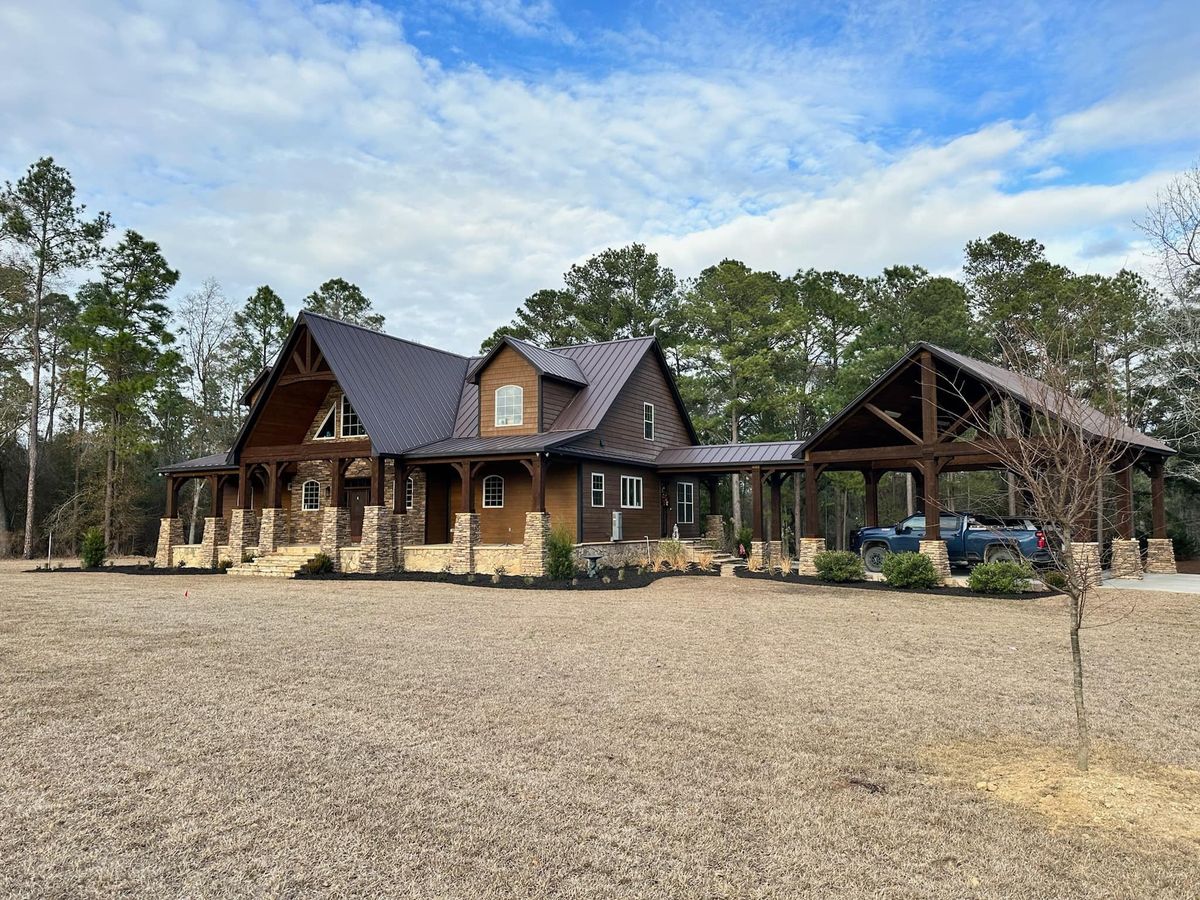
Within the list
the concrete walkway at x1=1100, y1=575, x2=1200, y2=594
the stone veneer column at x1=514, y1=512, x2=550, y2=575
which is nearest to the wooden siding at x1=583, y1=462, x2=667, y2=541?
the stone veneer column at x1=514, y1=512, x2=550, y2=575

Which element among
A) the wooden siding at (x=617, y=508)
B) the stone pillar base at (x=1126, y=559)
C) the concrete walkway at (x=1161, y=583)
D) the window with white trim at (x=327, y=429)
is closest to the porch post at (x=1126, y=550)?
the stone pillar base at (x=1126, y=559)

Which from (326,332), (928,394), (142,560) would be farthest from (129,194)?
(928,394)

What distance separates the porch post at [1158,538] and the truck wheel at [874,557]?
738 cm

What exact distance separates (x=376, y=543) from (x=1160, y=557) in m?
22.2

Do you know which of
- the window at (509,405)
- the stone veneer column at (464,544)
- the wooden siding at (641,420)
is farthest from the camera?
the wooden siding at (641,420)

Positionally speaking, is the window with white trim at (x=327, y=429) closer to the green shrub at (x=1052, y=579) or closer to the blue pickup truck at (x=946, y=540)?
the blue pickup truck at (x=946, y=540)

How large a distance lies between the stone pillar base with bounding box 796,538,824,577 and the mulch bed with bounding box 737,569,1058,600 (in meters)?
0.33

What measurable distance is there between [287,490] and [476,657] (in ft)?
65.9

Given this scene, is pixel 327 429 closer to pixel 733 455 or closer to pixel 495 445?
pixel 495 445

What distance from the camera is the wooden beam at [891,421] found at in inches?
731

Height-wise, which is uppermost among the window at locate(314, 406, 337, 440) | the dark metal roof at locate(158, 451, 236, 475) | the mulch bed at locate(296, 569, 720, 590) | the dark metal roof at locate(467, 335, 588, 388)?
the dark metal roof at locate(467, 335, 588, 388)

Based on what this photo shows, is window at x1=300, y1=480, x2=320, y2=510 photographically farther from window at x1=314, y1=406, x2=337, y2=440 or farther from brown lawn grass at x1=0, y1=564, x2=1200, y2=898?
brown lawn grass at x1=0, y1=564, x2=1200, y2=898

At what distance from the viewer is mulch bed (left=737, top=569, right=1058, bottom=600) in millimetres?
16234

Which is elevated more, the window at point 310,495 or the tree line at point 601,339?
the tree line at point 601,339
